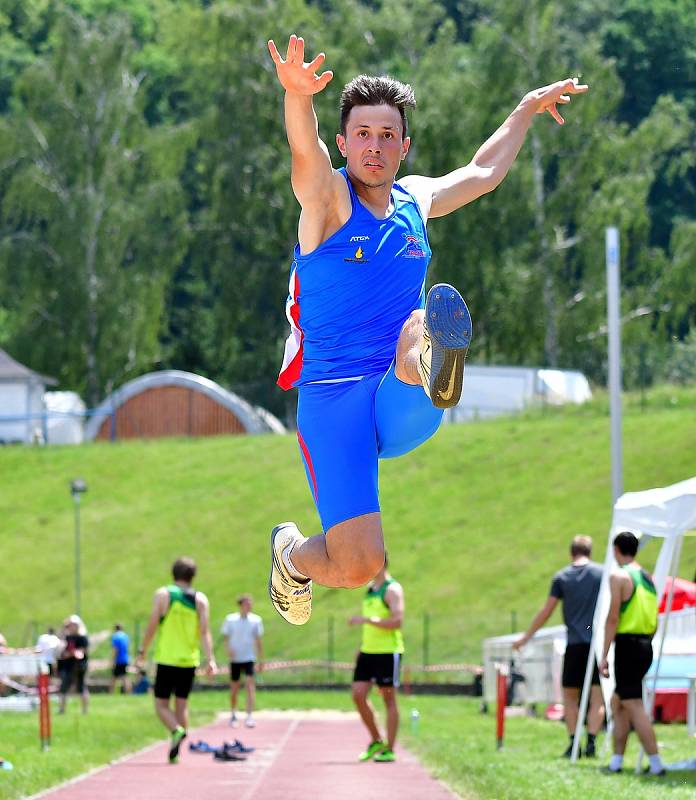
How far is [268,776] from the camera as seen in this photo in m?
15.1

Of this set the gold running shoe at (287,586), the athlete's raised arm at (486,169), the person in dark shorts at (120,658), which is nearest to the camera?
the gold running shoe at (287,586)

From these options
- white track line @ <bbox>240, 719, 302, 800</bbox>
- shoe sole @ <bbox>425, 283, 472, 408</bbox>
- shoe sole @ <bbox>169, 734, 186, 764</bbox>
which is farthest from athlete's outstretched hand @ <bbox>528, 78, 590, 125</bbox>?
shoe sole @ <bbox>169, 734, 186, 764</bbox>

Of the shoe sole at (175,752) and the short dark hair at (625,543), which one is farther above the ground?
the short dark hair at (625,543)

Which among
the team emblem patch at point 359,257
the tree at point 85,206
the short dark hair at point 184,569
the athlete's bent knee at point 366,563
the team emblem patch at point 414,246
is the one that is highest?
the tree at point 85,206

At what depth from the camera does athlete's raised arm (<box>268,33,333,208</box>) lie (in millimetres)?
6797

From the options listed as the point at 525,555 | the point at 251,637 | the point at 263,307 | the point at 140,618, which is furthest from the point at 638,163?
the point at 251,637

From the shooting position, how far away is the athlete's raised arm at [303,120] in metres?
6.80

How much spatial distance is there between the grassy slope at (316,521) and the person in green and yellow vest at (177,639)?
64.3 feet

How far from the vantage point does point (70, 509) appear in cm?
4978

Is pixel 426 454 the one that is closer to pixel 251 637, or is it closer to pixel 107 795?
pixel 251 637

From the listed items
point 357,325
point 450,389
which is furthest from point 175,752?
point 450,389

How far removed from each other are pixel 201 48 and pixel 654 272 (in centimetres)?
1946

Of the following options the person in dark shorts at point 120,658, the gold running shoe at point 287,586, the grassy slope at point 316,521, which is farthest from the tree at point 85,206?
the gold running shoe at point 287,586

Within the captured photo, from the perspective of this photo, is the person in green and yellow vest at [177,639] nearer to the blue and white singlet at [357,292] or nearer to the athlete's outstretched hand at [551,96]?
the athlete's outstretched hand at [551,96]
